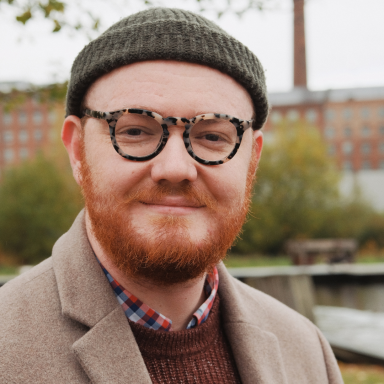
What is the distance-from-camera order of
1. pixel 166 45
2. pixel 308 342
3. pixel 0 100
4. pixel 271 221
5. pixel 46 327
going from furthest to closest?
pixel 271 221
pixel 0 100
pixel 308 342
pixel 166 45
pixel 46 327

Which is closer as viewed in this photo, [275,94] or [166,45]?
[166,45]

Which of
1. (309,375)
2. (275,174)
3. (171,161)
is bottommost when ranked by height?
(275,174)

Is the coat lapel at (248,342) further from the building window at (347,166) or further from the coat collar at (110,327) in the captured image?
the building window at (347,166)

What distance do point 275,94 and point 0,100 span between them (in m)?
63.7

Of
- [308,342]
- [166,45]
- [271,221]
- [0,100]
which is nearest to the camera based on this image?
[166,45]

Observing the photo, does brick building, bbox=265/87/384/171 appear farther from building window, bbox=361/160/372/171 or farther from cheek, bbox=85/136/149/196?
cheek, bbox=85/136/149/196

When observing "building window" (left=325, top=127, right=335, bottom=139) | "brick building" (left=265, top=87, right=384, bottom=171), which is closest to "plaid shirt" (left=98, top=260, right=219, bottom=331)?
"brick building" (left=265, top=87, right=384, bottom=171)

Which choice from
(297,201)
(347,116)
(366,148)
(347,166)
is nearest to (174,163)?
(297,201)

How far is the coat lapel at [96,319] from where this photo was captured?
1.59m

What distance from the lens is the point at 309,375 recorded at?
2164mm

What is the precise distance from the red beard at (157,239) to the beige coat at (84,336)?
15 cm

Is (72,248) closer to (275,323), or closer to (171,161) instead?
(171,161)

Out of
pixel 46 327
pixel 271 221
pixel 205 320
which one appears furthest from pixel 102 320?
pixel 271 221

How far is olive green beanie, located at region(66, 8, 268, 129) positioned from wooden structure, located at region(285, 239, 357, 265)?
62.6 ft
